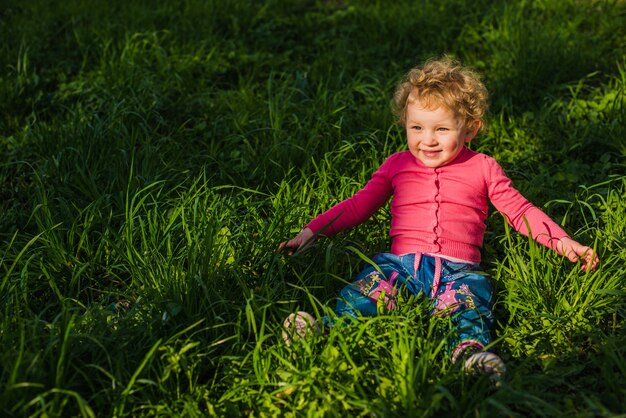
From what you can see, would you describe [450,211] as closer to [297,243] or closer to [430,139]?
[430,139]

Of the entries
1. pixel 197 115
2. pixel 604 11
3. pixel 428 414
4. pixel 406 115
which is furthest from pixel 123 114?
pixel 604 11

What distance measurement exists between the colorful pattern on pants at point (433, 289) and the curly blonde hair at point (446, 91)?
1.94ft

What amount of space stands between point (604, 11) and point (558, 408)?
347 centimetres

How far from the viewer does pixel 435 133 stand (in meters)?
2.86

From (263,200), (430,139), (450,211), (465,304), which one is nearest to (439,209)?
(450,211)

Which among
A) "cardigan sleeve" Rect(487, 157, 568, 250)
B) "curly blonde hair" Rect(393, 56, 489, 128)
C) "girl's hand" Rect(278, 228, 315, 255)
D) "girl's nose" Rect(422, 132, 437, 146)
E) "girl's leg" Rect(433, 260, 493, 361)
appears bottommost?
"girl's leg" Rect(433, 260, 493, 361)

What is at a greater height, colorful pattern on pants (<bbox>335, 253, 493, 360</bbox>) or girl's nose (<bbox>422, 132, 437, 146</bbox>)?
girl's nose (<bbox>422, 132, 437, 146</bbox>)

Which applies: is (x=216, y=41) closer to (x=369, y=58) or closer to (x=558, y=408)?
(x=369, y=58)

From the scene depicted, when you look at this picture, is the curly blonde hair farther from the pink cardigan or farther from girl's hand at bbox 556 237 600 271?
girl's hand at bbox 556 237 600 271

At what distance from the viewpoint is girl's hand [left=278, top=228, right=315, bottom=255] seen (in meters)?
2.88

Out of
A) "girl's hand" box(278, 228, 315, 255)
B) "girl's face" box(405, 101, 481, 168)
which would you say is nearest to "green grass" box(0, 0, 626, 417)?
"girl's hand" box(278, 228, 315, 255)

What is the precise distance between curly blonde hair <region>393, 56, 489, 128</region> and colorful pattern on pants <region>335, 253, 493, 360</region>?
592 mm

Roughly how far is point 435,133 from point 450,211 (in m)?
0.31

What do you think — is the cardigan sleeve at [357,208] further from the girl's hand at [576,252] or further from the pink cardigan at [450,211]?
the girl's hand at [576,252]
